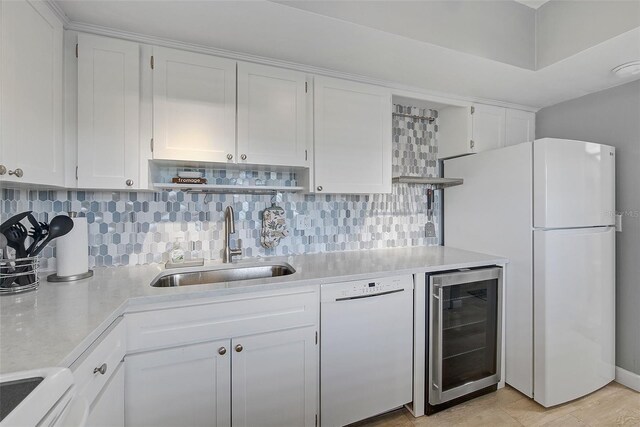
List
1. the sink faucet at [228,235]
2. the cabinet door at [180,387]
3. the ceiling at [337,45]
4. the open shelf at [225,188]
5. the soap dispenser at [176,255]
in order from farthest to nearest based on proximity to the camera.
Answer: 1. the sink faucet at [228,235]
2. the soap dispenser at [176,255]
3. the open shelf at [225,188]
4. the ceiling at [337,45]
5. the cabinet door at [180,387]

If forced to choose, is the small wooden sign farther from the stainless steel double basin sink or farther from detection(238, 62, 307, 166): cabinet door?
the stainless steel double basin sink

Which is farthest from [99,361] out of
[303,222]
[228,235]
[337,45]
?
[337,45]

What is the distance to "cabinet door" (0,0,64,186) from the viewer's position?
108cm

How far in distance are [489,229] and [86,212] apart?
267cm

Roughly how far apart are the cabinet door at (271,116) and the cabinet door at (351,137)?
116 mm

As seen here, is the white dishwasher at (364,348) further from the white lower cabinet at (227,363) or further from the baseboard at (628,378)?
the baseboard at (628,378)

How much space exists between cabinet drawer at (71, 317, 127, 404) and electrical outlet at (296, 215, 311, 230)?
4.07ft

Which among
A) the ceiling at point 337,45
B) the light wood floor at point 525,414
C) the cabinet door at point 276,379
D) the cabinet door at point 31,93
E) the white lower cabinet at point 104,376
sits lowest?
the light wood floor at point 525,414

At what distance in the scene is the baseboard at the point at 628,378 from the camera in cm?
203

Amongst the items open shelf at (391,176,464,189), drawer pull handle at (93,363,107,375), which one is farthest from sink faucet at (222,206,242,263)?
open shelf at (391,176,464,189)

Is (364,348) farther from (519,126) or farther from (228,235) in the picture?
(519,126)

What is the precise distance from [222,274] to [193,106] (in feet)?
3.33

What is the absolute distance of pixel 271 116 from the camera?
181cm

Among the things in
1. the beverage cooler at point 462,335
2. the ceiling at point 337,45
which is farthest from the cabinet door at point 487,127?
the beverage cooler at point 462,335
